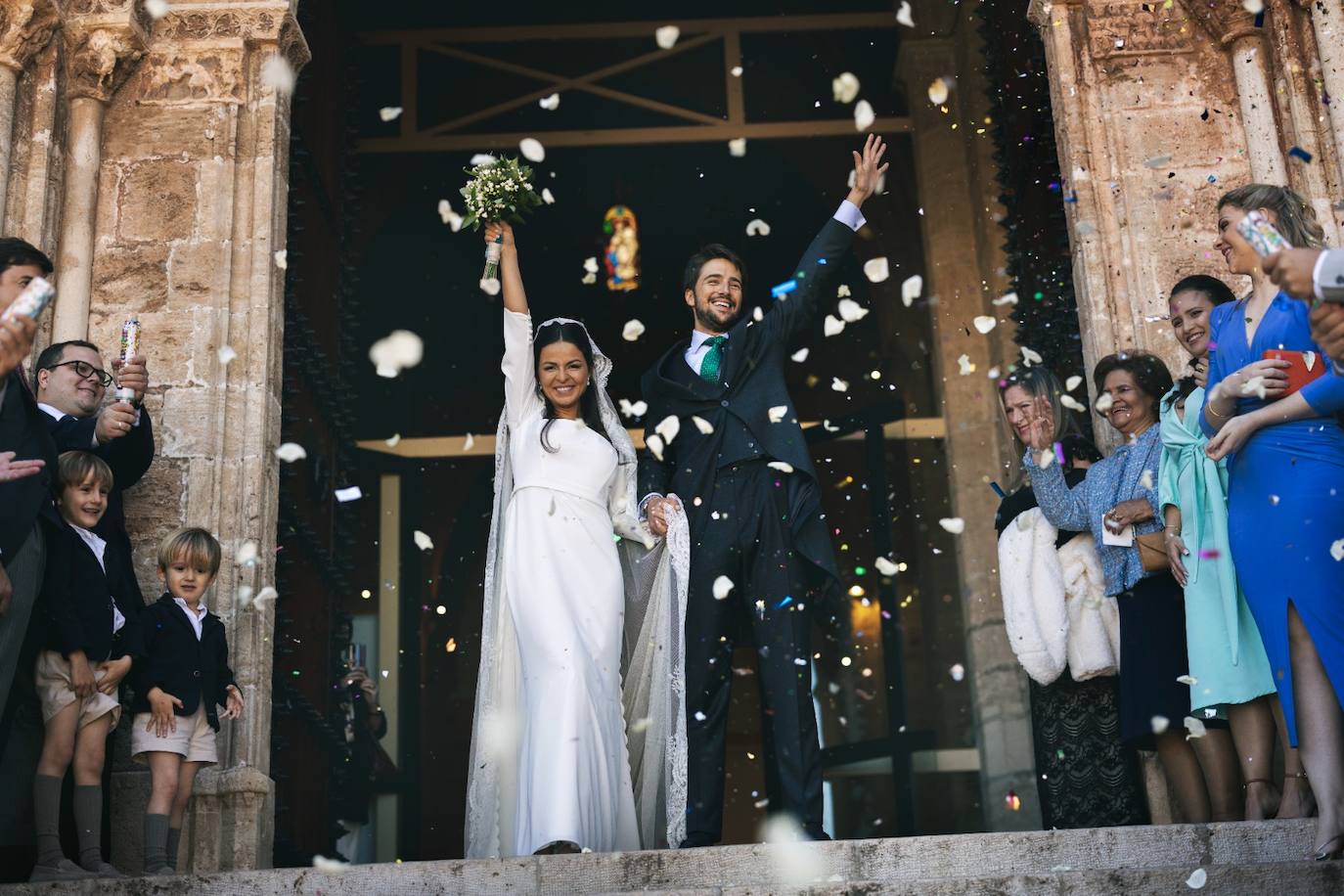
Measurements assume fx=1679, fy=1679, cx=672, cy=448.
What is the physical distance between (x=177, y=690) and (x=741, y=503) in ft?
6.15

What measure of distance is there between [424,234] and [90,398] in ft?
19.7

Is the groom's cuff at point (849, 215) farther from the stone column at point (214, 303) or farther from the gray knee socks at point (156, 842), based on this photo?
the gray knee socks at point (156, 842)

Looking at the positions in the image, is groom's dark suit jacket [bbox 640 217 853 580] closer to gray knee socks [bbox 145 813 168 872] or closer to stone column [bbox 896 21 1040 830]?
gray knee socks [bbox 145 813 168 872]

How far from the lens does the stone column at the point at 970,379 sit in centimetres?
852

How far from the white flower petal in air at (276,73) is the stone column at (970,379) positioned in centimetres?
405

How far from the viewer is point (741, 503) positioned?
555 centimetres

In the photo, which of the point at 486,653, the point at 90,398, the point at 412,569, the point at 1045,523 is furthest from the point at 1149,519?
the point at 412,569

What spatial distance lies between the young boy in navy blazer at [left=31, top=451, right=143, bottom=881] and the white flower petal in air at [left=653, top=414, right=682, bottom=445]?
1842 mm

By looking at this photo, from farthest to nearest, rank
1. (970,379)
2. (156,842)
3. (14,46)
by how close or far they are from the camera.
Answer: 1. (970,379)
2. (14,46)
3. (156,842)

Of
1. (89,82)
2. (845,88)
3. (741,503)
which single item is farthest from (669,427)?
(845,88)

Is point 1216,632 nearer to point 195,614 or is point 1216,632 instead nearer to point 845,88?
point 195,614

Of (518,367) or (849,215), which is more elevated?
(849,215)

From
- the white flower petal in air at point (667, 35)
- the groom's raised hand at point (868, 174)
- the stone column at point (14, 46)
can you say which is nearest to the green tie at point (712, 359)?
the groom's raised hand at point (868, 174)

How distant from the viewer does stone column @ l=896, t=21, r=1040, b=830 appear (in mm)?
8523
